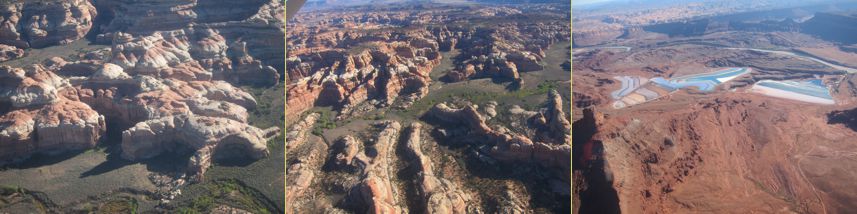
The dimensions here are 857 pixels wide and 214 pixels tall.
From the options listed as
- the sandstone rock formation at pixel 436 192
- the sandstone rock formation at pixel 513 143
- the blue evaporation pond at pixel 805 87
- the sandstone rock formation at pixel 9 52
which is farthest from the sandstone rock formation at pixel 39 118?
the blue evaporation pond at pixel 805 87

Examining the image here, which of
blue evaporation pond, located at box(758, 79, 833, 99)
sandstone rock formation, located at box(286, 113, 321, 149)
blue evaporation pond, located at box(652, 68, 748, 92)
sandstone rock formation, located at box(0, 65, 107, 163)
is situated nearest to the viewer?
sandstone rock formation, located at box(0, 65, 107, 163)

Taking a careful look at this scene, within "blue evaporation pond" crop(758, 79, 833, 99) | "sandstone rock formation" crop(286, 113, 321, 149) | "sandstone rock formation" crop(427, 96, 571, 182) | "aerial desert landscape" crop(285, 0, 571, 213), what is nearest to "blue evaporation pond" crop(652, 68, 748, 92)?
"blue evaporation pond" crop(758, 79, 833, 99)

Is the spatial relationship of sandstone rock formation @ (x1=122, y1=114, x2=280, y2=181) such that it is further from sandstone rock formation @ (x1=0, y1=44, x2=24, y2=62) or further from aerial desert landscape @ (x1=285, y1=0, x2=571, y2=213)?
sandstone rock formation @ (x1=0, y1=44, x2=24, y2=62)

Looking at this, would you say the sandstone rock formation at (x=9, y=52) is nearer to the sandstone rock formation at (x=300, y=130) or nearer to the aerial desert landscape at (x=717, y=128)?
the sandstone rock formation at (x=300, y=130)

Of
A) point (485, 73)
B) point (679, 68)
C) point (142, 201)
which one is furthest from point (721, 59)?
point (142, 201)

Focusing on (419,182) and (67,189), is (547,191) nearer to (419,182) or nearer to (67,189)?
(419,182)

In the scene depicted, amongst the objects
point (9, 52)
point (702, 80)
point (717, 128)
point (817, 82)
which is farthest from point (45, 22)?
point (817, 82)

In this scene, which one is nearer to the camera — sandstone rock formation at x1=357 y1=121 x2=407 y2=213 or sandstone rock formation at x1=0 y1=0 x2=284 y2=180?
sandstone rock formation at x1=357 y1=121 x2=407 y2=213
